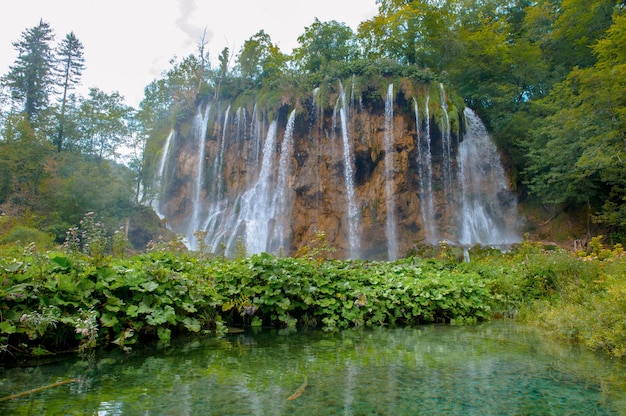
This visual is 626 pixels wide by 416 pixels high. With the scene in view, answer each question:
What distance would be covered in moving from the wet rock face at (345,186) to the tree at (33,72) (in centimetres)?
2276

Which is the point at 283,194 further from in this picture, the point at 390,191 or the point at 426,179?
the point at 426,179

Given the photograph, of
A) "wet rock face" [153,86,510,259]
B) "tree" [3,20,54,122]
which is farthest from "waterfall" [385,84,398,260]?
"tree" [3,20,54,122]

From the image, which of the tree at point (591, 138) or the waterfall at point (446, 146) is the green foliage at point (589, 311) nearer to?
the tree at point (591, 138)

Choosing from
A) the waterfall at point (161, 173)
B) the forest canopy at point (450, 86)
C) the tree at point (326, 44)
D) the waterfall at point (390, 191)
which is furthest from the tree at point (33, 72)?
the waterfall at point (390, 191)

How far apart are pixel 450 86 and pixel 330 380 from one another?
22.8 metres

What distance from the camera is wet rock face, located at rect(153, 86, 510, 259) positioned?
22.1 metres

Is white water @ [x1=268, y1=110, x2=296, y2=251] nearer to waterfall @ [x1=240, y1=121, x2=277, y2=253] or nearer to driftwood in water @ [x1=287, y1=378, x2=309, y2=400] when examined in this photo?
waterfall @ [x1=240, y1=121, x2=277, y2=253]

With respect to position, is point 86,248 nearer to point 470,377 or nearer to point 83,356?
point 83,356

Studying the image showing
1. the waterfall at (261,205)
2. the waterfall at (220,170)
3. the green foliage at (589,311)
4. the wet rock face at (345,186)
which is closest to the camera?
the green foliage at (589,311)

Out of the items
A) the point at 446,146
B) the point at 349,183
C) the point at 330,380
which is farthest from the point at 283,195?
the point at 330,380

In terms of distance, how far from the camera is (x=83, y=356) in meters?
3.77

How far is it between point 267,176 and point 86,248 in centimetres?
1707

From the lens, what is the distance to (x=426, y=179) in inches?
885

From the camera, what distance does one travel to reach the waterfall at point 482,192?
73.2 feet
